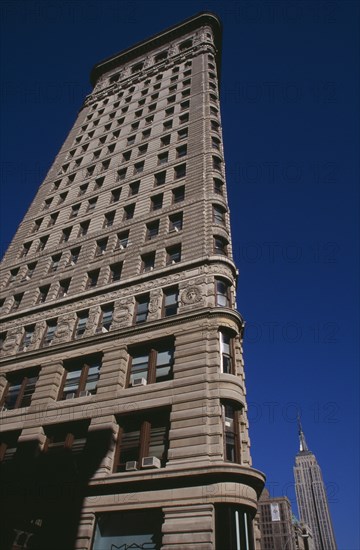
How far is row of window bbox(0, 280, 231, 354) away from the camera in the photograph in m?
21.8

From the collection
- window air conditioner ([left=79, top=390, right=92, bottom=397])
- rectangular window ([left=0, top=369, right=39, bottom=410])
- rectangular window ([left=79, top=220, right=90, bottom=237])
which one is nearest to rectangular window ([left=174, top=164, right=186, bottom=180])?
rectangular window ([left=79, top=220, right=90, bottom=237])

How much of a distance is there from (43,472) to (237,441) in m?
9.25

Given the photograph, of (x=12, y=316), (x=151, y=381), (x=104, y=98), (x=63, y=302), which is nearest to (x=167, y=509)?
(x=151, y=381)

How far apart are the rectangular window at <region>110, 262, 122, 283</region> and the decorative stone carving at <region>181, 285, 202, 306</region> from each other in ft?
21.9

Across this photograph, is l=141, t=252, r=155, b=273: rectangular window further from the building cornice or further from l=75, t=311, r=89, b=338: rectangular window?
the building cornice

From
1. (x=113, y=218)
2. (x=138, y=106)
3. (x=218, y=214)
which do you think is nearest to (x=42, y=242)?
(x=113, y=218)

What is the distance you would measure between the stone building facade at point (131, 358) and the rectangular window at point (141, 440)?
6 centimetres

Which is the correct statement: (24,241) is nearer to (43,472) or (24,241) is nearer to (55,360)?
(55,360)

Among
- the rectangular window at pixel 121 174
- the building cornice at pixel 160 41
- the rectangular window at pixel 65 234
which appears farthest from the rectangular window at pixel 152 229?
the building cornice at pixel 160 41

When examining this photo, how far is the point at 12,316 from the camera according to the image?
2830cm

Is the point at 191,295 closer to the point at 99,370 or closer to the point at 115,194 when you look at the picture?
the point at 99,370

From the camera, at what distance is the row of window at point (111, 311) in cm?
2177

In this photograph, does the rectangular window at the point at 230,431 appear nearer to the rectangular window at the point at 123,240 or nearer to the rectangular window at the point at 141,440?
the rectangular window at the point at 141,440

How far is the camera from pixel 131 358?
20.9m
